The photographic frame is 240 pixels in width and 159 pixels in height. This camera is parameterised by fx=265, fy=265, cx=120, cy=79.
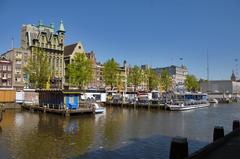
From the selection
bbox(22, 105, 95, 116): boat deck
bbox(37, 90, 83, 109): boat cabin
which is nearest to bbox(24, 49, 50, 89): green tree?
bbox(22, 105, 95, 116): boat deck

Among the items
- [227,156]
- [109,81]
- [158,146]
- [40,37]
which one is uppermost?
[40,37]

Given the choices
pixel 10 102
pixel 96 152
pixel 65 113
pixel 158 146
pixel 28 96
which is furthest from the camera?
pixel 28 96

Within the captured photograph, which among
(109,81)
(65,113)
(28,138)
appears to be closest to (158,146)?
(28,138)

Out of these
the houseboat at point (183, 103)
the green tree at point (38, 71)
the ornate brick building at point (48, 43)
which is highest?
the ornate brick building at point (48, 43)

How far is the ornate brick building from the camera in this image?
12319cm

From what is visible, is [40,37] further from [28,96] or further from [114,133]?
[114,133]

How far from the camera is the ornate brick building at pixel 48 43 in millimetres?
123188

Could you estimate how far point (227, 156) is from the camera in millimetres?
15531

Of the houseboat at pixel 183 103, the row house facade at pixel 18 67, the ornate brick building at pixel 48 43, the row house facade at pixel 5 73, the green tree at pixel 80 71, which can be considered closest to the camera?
the houseboat at pixel 183 103

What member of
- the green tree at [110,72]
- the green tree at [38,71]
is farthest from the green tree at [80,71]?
the green tree at [110,72]

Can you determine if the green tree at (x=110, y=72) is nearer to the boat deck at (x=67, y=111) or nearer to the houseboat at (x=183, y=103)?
the houseboat at (x=183, y=103)

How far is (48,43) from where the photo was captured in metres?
128

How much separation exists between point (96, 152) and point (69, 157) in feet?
9.10

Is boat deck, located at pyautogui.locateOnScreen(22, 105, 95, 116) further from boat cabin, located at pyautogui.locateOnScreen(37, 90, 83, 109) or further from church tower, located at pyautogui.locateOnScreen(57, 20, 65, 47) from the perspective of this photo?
church tower, located at pyautogui.locateOnScreen(57, 20, 65, 47)
